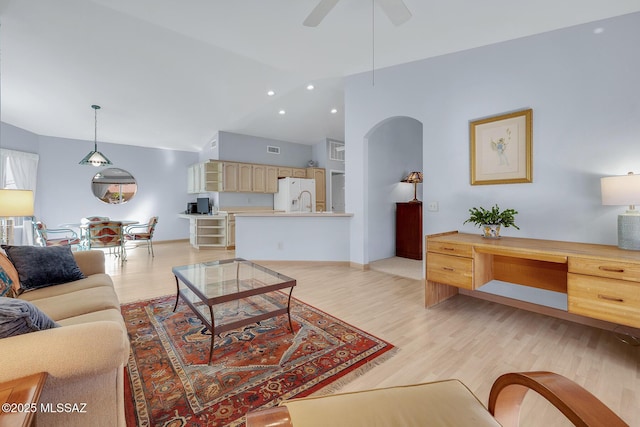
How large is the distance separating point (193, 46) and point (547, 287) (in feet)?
16.7

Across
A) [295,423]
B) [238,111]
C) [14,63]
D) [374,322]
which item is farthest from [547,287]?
[14,63]

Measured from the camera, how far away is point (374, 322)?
7.95 feet

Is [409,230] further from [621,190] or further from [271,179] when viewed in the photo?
[271,179]

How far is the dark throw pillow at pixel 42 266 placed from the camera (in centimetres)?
198

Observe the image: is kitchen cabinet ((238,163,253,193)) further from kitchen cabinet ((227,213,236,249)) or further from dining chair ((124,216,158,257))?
dining chair ((124,216,158,257))

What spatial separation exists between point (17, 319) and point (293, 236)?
371 cm

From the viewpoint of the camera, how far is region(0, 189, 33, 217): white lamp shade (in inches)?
101

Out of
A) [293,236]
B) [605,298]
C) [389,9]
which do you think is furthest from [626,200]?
[293,236]

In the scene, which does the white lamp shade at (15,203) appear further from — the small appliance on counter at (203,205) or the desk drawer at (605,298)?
the desk drawer at (605,298)

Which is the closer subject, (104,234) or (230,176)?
(104,234)

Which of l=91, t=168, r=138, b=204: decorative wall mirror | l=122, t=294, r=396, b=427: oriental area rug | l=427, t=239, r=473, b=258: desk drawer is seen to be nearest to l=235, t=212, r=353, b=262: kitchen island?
l=427, t=239, r=473, b=258: desk drawer

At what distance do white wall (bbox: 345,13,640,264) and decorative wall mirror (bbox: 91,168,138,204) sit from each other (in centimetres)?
699

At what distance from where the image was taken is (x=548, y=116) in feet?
8.32

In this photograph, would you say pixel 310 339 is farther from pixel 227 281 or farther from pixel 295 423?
pixel 295 423
